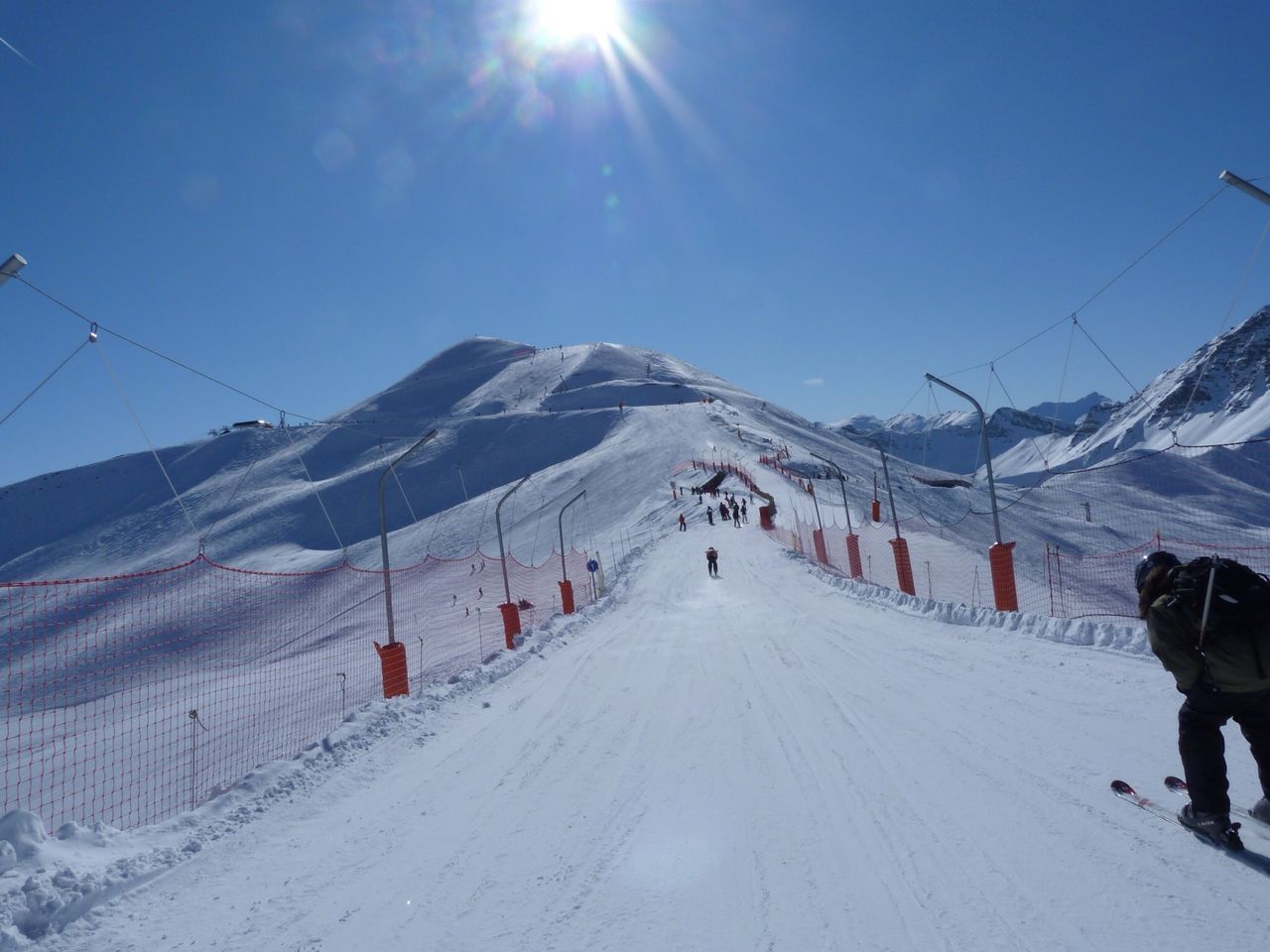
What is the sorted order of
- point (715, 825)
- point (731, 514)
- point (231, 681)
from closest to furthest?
point (715, 825)
point (231, 681)
point (731, 514)

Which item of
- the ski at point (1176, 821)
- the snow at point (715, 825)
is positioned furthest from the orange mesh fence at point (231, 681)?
the ski at point (1176, 821)

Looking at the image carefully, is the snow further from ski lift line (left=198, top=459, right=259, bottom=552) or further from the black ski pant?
ski lift line (left=198, top=459, right=259, bottom=552)

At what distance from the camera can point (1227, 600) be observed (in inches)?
142

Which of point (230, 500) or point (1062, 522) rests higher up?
point (230, 500)

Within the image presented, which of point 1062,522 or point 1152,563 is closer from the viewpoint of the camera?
point 1152,563

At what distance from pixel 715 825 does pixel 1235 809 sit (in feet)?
10.7

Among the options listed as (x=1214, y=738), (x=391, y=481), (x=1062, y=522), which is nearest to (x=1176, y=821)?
(x=1214, y=738)

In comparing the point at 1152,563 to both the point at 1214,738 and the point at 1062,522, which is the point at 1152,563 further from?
the point at 1062,522

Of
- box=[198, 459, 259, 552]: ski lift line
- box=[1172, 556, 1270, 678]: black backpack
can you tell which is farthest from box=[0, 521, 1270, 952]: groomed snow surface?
box=[198, 459, 259, 552]: ski lift line

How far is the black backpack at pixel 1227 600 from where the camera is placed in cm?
359

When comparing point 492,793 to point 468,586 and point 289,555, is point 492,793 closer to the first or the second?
point 468,586

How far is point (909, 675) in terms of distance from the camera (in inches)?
340

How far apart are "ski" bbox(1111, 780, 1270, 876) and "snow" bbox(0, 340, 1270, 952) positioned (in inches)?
3.2

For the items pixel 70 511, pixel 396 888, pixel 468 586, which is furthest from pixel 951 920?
pixel 70 511
